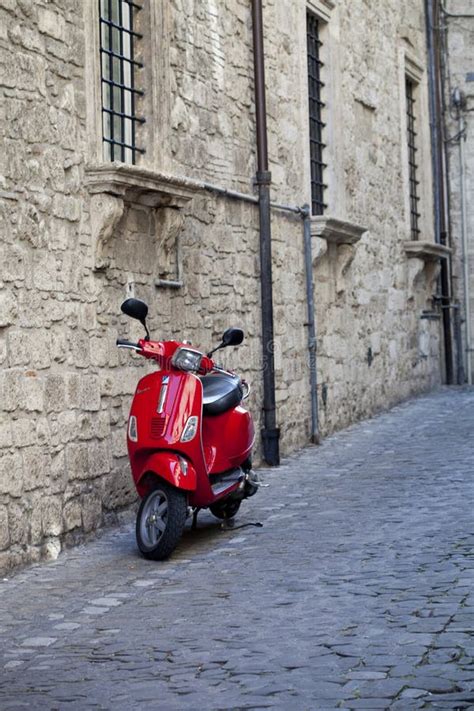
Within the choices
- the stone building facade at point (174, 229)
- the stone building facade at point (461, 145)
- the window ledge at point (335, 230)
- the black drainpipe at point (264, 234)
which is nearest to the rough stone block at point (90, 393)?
the stone building facade at point (174, 229)

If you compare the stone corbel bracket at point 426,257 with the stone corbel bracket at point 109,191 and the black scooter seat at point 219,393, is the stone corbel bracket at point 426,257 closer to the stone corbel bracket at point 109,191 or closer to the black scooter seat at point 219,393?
the stone corbel bracket at point 109,191

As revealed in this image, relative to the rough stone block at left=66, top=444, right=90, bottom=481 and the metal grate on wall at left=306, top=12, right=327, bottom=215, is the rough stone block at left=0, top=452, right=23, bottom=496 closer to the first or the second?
the rough stone block at left=66, top=444, right=90, bottom=481

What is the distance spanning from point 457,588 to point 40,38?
3892mm

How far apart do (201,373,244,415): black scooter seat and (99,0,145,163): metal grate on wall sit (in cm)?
195

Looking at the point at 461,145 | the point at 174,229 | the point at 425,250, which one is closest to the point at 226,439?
the point at 174,229

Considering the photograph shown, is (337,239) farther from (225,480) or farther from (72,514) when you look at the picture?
(72,514)

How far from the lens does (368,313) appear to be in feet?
49.6

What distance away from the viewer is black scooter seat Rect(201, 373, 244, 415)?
7508 mm

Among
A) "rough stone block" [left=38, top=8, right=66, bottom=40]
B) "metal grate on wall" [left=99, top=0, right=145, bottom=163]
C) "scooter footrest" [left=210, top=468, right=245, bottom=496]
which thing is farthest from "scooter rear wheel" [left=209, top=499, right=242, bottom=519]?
"rough stone block" [left=38, top=8, right=66, bottom=40]

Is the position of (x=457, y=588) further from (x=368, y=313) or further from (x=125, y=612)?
(x=368, y=313)

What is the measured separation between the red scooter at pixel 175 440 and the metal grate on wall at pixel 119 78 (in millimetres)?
2065

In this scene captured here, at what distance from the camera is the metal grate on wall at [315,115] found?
1362 centimetres

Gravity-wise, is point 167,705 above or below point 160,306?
below

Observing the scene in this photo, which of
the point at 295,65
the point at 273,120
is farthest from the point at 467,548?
the point at 295,65
